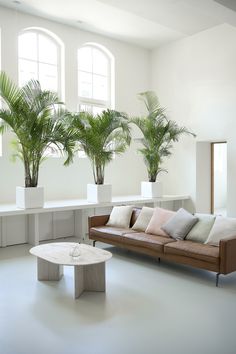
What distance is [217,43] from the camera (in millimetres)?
8336

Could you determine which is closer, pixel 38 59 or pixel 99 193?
pixel 99 193

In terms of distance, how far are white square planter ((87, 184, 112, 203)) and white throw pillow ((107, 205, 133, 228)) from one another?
961 millimetres

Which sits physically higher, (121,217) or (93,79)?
(93,79)

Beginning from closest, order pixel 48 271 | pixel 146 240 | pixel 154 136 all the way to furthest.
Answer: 1. pixel 48 271
2. pixel 146 240
3. pixel 154 136

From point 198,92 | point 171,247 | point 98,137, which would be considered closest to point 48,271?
point 171,247

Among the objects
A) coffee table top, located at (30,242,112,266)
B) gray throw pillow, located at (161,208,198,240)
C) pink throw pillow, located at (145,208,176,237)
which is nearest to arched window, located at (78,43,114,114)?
pink throw pillow, located at (145,208,176,237)

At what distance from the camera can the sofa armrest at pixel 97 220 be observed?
6.38 m

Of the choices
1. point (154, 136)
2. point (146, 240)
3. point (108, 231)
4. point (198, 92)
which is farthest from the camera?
point (198, 92)

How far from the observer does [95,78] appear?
9.00 meters

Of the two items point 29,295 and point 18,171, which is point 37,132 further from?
point 29,295

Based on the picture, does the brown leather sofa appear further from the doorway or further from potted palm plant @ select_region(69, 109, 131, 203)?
the doorway

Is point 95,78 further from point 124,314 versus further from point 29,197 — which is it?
point 124,314

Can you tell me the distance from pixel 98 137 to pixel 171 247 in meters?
3.12

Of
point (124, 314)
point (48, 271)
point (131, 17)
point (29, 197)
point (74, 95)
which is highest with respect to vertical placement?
point (131, 17)
